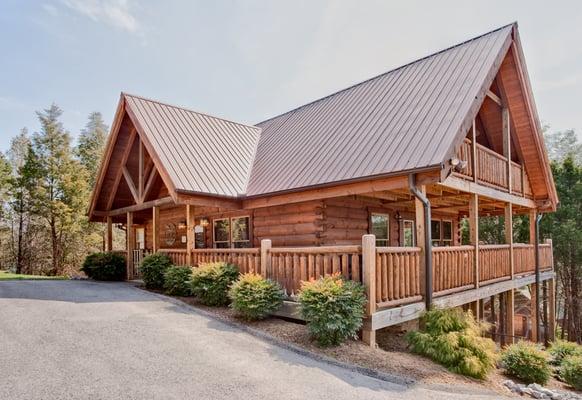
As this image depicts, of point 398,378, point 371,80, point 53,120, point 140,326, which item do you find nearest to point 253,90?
point 53,120

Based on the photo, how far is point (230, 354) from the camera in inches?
238

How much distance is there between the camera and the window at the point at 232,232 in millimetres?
13311

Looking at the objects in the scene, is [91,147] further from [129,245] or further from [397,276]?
[397,276]

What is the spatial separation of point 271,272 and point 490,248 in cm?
Result: 685

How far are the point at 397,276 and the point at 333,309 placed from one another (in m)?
1.78

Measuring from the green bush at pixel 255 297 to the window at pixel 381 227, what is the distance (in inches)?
226

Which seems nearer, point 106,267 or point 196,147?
point 196,147

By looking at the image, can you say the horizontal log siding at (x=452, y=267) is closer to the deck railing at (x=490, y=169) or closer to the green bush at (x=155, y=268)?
the deck railing at (x=490, y=169)

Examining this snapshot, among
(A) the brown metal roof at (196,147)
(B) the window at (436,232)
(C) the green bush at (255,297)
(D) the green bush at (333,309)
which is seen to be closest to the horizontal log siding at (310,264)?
(C) the green bush at (255,297)

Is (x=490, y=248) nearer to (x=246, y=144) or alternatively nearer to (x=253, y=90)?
(x=246, y=144)

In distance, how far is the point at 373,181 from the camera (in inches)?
347

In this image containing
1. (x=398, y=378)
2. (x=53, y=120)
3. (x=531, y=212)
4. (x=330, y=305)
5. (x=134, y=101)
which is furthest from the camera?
(x=53, y=120)

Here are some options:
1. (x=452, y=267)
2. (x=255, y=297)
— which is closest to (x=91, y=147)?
(x=255, y=297)

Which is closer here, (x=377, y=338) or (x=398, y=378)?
(x=398, y=378)
